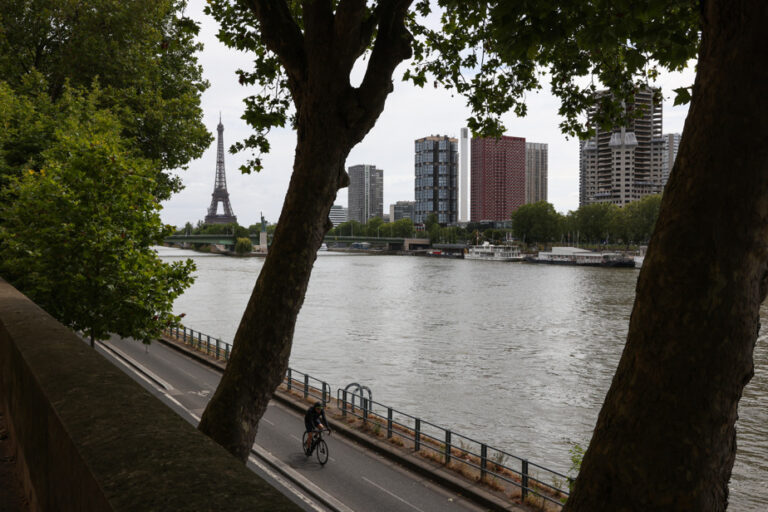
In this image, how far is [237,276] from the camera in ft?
250

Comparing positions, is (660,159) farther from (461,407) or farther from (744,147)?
(744,147)

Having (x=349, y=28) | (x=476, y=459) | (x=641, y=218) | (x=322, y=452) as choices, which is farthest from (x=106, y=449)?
(x=641, y=218)

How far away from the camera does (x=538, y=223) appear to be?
464 feet


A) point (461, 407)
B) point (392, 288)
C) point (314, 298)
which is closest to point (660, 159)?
point (392, 288)

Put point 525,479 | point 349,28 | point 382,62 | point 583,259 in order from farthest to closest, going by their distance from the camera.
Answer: point 583,259 → point 525,479 → point 382,62 → point 349,28

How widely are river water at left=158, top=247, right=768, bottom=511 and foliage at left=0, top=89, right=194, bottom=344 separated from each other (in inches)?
429

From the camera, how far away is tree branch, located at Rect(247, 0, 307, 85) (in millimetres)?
5328

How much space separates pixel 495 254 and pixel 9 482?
130 metres

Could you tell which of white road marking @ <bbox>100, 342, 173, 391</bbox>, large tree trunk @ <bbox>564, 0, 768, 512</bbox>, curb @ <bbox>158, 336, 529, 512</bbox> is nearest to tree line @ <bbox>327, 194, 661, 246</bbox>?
white road marking @ <bbox>100, 342, 173, 391</bbox>

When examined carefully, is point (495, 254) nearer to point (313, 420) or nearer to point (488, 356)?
point (488, 356)

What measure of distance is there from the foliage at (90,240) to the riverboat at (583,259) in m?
100

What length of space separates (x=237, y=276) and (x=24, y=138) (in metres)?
Result: 59.6

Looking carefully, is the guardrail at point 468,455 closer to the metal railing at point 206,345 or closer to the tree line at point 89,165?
the tree line at point 89,165

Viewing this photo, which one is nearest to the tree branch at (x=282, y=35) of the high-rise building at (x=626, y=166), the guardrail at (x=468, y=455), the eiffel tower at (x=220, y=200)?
the guardrail at (x=468, y=455)
